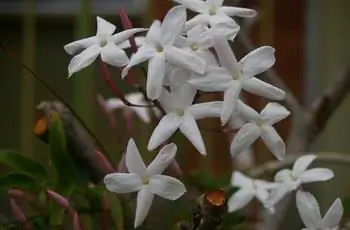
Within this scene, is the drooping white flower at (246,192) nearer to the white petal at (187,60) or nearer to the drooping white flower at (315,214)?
the drooping white flower at (315,214)

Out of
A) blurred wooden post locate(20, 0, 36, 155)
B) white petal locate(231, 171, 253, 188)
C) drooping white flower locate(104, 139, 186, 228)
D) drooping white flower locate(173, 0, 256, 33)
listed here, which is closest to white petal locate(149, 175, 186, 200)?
drooping white flower locate(104, 139, 186, 228)

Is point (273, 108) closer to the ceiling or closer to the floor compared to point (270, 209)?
A: closer to the ceiling

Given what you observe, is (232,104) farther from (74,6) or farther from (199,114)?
(74,6)

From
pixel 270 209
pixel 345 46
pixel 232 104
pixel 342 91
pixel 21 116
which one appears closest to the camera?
pixel 232 104

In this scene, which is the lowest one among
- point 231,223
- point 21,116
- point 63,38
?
point 21,116

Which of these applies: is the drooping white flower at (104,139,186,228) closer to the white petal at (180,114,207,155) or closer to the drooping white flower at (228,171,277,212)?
Answer: the white petal at (180,114,207,155)

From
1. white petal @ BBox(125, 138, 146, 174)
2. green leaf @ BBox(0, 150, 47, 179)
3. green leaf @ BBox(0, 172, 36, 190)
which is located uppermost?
white petal @ BBox(125, 138, 146, 174)

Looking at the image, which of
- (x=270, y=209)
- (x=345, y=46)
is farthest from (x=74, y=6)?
(x=270, y=209)
